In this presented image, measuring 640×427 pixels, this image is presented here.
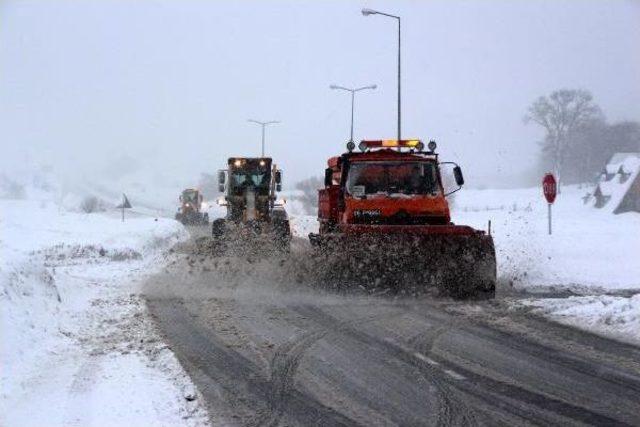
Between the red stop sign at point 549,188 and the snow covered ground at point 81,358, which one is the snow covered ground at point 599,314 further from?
the red stop sign at point 549,188

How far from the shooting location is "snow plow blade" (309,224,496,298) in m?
10.1

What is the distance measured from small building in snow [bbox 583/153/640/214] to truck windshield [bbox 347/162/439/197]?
3954cm

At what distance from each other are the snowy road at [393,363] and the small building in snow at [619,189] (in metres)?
43.0

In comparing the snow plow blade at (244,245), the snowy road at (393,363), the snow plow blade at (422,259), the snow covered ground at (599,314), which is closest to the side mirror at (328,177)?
the snow plow blade at (244,245)

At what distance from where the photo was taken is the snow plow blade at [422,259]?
33.3ft

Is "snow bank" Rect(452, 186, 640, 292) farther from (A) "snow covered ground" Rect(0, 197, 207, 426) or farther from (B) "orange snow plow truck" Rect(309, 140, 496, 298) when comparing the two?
(A) "snow covered ground" Rect(0, 197, 207, 426)

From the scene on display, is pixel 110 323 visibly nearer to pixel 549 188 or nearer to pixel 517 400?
pixel 517 400

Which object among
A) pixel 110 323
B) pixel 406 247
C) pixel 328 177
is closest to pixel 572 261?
pixel 328 177

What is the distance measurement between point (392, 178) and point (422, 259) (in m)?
2.34

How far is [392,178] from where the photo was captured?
12023 mm

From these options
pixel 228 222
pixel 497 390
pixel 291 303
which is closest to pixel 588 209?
pixel 228 222

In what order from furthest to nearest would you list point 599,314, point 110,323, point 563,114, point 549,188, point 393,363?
1. point 563,114
2. point 549,188
3. point 599,314
4. point 110,323
5. point 393,363

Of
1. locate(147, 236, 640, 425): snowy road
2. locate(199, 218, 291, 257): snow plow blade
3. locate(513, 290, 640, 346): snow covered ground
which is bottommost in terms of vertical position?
locate(147, 236, 640, 425): snowy road

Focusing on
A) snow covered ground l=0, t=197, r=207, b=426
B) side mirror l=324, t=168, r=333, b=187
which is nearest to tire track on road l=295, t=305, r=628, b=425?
snow covered ground l=0, t=197, r=207, b=426
